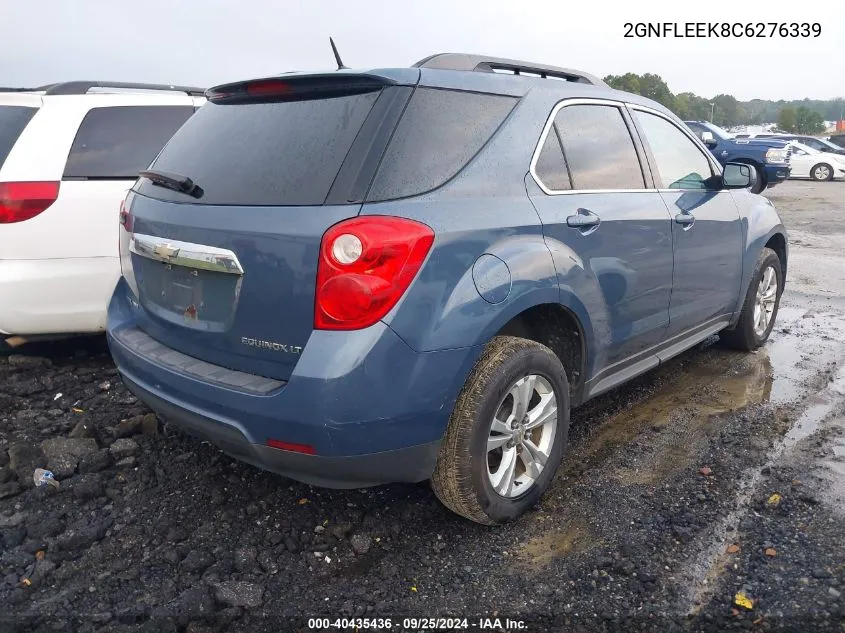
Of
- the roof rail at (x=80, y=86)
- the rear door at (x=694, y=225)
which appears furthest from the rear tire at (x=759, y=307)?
the roof rail at (x=80, y=86)

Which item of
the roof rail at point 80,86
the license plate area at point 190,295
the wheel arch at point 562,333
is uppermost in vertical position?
the roof rail at point 80,86

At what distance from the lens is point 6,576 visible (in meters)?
2.55

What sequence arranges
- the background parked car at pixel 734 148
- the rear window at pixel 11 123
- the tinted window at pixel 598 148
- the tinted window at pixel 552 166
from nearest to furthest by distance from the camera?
the tinted window at pixel 552 166, the tinted window at pixel 598 148, the rear window at pixel 11 123, the background parked car at pixel 734 148

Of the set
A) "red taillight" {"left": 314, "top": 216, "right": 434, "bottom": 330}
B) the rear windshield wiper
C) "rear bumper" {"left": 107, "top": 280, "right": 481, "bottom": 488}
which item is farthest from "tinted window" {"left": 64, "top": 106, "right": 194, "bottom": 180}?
"red taillight" {"left": 314, "top": 216, "right": 434, "bottom": 330}

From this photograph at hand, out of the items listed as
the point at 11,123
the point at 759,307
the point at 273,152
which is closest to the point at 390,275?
the point at 273,152

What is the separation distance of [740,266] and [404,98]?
2.87 metres

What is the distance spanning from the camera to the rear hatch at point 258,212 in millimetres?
2363

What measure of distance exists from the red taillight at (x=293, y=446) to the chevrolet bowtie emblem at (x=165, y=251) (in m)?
0.83

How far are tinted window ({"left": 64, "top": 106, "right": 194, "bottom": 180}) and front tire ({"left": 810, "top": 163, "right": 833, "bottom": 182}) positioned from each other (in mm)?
23798

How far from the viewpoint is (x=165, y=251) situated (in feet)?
8.84

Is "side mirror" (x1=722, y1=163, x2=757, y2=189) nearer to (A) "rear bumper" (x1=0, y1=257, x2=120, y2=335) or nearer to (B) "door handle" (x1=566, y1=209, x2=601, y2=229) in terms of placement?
(B) "door handle" (x1=566, y1=209, x2=601, y2=229)

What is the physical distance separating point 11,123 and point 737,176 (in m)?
4.38

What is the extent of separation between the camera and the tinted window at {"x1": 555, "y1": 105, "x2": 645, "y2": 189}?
315 cm

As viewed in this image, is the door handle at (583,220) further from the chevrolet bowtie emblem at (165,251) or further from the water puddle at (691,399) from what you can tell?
the chevrolet bowtie emblem at (165,251)
